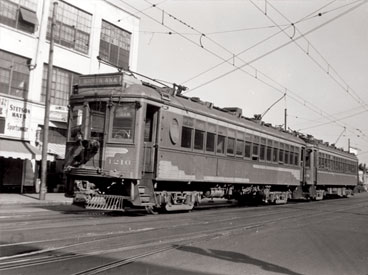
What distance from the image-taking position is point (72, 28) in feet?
81.3

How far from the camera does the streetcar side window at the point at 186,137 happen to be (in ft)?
43.6

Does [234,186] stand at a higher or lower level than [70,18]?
lower

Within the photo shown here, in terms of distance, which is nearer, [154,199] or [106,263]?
[106,263]

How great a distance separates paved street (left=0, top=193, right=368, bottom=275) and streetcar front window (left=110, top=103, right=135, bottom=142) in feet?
7.89

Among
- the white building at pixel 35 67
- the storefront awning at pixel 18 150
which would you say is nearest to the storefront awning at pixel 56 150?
the white building at pixel 35 67

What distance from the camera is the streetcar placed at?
1168 centimetres

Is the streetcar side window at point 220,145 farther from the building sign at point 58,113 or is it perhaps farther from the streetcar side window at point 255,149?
the building sign at point 58,113

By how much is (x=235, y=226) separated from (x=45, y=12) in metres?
17.5

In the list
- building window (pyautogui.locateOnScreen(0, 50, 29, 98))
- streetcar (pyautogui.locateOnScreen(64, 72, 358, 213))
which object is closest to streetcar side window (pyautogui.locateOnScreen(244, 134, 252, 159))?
streetcar (pyautogui.locateOnScreen(64, 72, 358, 213))

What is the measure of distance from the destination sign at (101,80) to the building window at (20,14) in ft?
35.2

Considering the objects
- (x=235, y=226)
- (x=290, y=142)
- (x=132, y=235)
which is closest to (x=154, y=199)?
(x=235, y=226)

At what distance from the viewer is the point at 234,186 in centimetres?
1703

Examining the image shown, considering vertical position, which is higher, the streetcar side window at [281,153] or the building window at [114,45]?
the building window at [114,45]

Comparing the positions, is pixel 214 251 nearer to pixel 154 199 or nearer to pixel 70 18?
pixel 154 199
